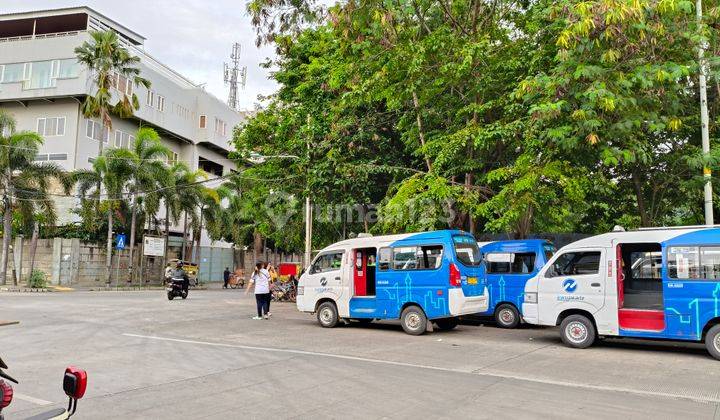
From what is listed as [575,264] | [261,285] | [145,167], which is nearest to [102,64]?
[145,167]

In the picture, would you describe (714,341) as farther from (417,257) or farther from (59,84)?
(59,84)

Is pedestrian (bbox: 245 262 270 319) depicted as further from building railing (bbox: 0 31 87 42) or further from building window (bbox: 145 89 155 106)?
building window (bbox: 145 89 155 106)

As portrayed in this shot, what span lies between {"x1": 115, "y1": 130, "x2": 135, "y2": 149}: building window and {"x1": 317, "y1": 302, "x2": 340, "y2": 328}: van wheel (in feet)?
117

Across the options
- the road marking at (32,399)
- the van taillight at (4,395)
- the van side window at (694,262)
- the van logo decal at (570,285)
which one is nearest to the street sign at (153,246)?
the van logo decal at (570,285)

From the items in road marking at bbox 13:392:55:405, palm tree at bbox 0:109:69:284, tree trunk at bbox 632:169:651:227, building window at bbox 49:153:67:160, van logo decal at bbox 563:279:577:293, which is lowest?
road marking at bbox 13:392:55:405

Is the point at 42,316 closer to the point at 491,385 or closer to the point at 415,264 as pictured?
the point at 415,264

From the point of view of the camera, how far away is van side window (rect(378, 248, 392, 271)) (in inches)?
536

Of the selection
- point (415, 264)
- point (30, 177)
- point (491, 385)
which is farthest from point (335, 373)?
point (30, 177)

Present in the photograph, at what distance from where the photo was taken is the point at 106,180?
34156mm

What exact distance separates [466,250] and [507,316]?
119 inches

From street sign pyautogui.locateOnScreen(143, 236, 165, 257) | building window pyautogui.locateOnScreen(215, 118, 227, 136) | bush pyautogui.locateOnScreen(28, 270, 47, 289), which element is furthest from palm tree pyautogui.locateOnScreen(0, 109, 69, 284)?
building window pyautogui.locateOnScreen(215, 118, 227, 136)

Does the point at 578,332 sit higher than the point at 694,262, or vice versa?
the point at 694,262

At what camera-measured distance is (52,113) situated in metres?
41.6

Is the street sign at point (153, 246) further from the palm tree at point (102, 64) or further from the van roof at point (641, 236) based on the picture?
the van roof at point (641, 236)
